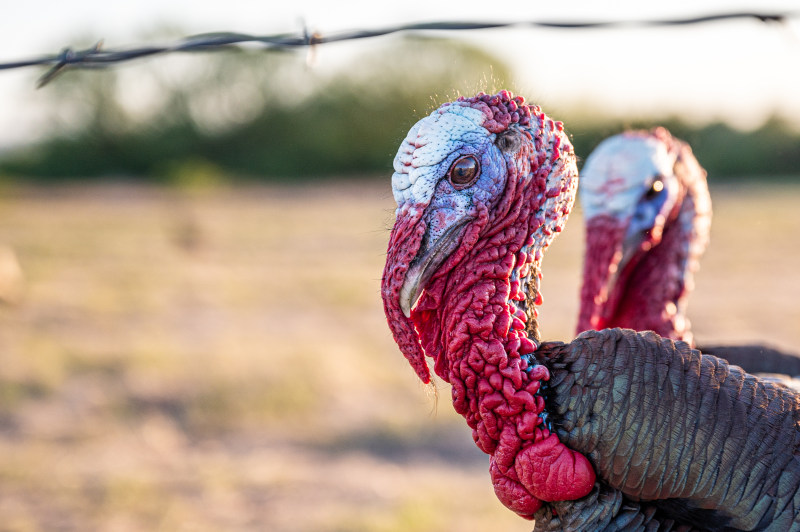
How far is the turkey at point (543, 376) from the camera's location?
1.93 metres

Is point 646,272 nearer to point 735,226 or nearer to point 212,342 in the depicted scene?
point 212,342

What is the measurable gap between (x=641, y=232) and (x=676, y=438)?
5.46 feet

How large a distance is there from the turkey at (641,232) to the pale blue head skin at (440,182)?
55.3 inches

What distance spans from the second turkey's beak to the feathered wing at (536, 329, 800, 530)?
411 mm

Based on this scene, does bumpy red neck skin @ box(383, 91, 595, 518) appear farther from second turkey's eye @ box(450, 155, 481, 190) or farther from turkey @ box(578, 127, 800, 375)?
turkey @ box(578, 127, 800, 375)

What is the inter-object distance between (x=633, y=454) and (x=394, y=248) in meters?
0.77

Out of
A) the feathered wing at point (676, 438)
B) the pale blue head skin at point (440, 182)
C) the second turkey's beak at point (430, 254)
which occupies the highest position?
the pale blue head skin at point (440, 182)

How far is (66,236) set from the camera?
1856cm

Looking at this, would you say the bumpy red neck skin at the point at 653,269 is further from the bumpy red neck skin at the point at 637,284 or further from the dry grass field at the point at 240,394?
the dry grass field at the point at 240,394

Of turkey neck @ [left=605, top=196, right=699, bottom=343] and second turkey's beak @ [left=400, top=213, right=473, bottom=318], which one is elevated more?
turkey neck @ [left=605, top=196, right=699, bottom=343]

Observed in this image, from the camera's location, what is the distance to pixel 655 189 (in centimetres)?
350

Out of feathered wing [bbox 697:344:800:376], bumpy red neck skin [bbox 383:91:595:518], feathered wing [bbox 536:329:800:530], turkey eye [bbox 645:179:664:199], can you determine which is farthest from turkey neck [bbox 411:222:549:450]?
turkey eye [bbox 645:179:664:199]

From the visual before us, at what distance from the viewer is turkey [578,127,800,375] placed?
339cm

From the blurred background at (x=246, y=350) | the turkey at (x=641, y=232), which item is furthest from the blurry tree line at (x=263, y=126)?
the turkey at (x=641, y=232)
